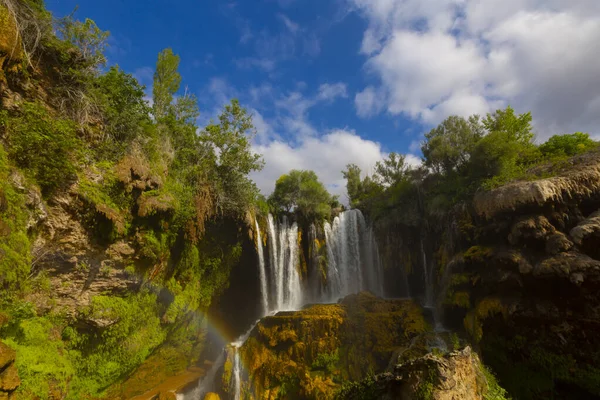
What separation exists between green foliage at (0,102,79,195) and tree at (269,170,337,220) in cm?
1832

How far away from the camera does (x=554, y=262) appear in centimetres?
1026

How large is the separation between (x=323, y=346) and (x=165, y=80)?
22120 mm

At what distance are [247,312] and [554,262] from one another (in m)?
19.0

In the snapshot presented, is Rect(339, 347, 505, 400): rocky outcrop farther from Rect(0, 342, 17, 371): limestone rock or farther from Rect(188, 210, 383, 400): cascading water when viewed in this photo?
Rect(188, 210, 383, 400): cascading water

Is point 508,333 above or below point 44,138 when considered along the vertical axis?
below

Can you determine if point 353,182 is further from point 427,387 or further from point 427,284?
point 427,387

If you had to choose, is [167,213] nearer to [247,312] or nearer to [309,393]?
[309,393]

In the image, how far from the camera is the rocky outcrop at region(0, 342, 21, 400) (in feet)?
21.7

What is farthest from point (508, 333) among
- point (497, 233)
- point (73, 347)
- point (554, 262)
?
point (73, 347)

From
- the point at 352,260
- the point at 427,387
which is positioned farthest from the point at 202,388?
the point at 352,260

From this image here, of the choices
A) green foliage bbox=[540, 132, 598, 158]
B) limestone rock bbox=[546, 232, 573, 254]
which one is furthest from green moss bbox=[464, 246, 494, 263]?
green foliage bbox=[540, 132, 598, 158]

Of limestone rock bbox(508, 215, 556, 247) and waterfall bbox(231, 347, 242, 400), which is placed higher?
limestone rock bbox(508, 215, 556, 247)

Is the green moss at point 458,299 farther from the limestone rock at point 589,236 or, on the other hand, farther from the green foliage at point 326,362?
the green foliage at point 326,362

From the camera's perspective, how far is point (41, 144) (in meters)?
8.84
